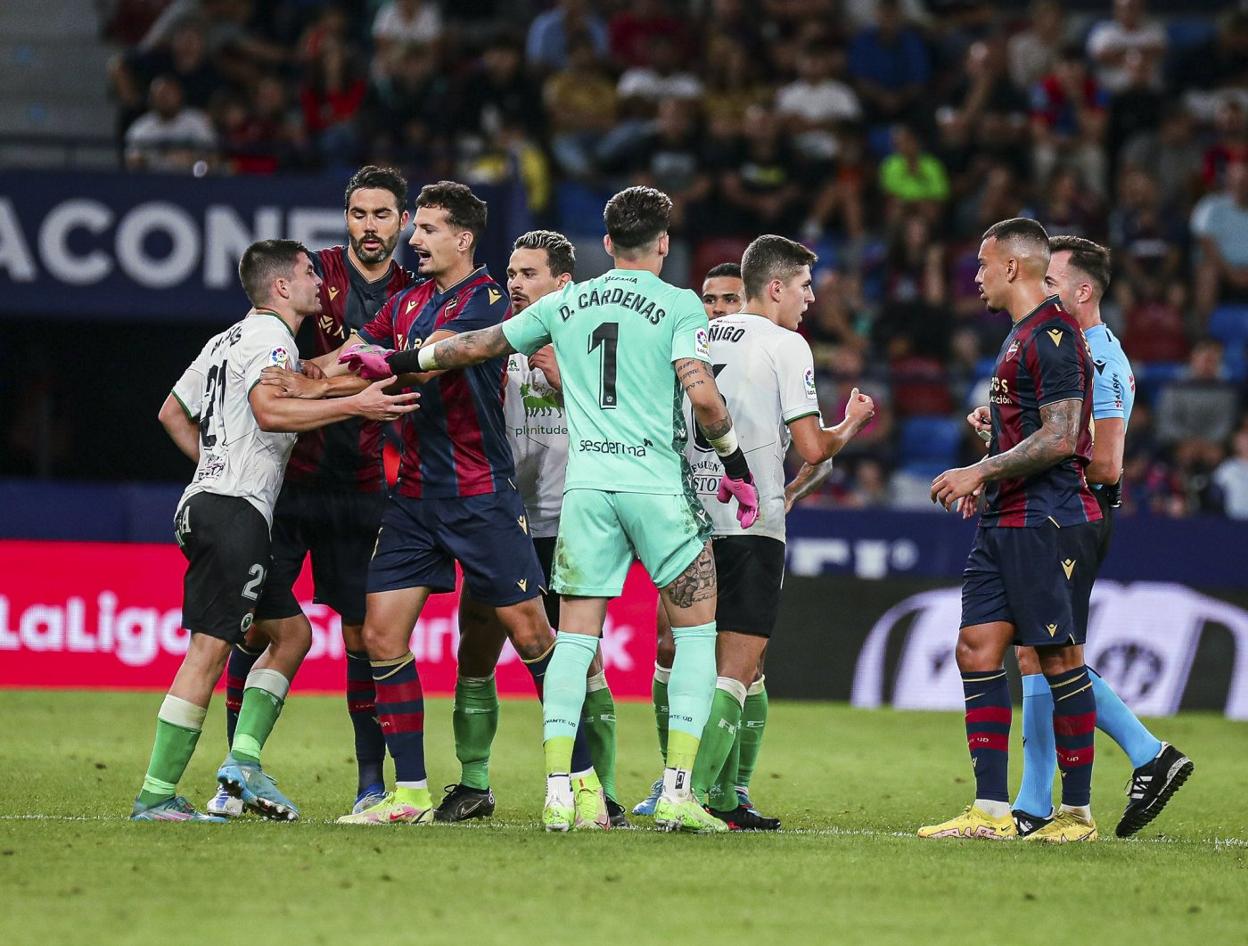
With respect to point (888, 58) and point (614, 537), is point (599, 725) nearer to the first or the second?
point (614, 537)

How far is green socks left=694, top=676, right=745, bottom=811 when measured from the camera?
7273 mm

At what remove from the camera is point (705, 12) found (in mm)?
19375

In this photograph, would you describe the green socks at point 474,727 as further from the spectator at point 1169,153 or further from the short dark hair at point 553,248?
the spectator at point 1169,153

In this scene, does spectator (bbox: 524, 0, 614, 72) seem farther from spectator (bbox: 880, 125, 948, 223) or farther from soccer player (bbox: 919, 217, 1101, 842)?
soccer player (bbox: 919, 217, 1101, 842)

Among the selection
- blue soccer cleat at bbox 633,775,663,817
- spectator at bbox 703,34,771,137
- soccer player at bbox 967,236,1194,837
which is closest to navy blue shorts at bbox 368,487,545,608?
blue soccer cleat at bbox 633,775,663,817

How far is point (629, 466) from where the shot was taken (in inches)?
272

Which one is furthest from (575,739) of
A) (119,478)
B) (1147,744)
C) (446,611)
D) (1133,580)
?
(119,478)

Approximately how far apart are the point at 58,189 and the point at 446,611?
4813mm

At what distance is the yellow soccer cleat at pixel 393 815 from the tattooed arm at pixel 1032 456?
7.95ft

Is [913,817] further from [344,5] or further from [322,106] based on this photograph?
[344,5]

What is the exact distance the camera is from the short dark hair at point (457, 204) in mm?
7344

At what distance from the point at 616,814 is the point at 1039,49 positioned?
45.4ft

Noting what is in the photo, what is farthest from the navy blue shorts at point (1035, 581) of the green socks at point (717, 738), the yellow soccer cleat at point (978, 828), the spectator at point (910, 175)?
the spectator at point (910, 175)

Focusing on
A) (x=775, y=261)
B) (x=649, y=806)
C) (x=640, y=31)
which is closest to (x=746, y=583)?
(x=649, y=806)
